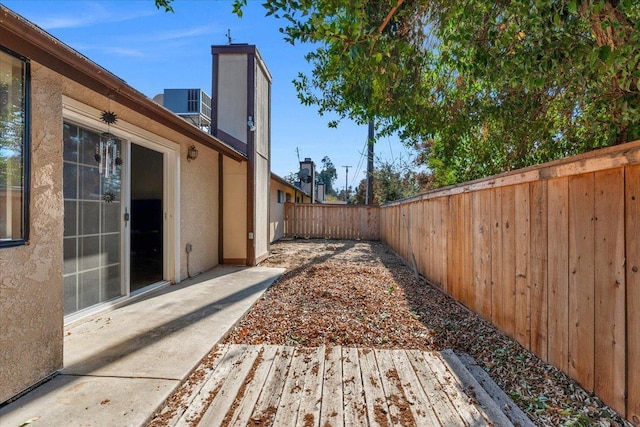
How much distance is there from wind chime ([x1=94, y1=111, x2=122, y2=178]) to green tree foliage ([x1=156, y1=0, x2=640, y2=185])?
2.12 m

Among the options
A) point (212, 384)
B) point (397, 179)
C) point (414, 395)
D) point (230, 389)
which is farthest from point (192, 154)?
point (397, 179)

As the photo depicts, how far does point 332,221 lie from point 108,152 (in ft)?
33.3

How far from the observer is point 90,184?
3500 mm

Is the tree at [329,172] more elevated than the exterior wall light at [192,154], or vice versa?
the tree at [329,172]

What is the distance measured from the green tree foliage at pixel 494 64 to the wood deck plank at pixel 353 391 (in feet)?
7.72

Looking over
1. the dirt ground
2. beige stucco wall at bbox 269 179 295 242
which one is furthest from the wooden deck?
beige stucco wall at bbox 269 179 295 242

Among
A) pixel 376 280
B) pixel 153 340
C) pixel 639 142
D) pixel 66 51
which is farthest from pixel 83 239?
pixel 639 142

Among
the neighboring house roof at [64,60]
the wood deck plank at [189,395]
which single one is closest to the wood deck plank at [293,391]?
the wood deck plank at [189,395]

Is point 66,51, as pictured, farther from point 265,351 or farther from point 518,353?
point 518,353

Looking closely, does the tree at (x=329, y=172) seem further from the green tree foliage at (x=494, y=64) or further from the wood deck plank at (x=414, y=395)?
the wood deck plank at (x=414, y=395)

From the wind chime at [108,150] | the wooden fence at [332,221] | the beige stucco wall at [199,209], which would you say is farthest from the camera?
the wooden fence at [332,221]

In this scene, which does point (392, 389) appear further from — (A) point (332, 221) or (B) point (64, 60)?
(A) point (332, 221)

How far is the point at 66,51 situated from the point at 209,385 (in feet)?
8.04

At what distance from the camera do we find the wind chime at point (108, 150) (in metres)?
3.55
